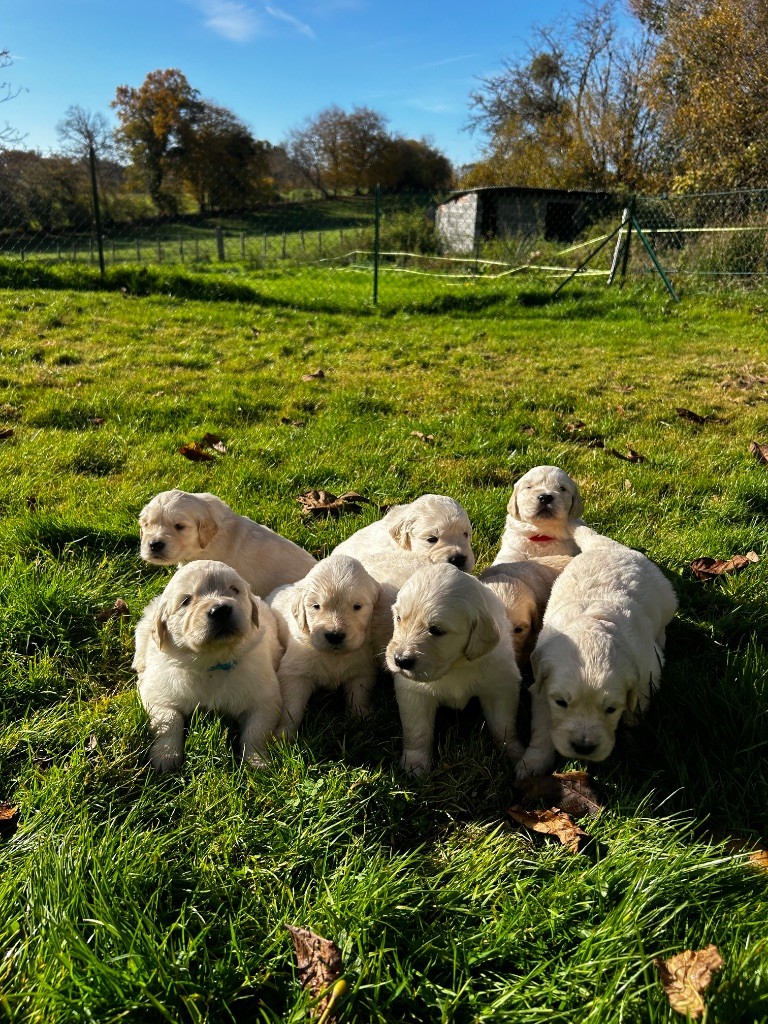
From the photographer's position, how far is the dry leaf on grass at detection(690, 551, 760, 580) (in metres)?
3.86

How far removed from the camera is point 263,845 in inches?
85.7

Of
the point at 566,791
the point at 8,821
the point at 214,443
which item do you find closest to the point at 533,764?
the point at 566,791

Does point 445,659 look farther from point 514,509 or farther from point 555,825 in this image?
point 514,509

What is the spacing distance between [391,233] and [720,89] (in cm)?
1016

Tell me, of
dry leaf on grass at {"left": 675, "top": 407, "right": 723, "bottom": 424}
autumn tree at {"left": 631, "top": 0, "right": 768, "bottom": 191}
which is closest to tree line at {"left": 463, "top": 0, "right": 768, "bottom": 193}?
autumn tree at {"left": 631, "top": 0, "right": 768, "bottom": 191}

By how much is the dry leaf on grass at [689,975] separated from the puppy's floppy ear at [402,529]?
7.26 feet

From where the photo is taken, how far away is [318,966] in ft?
5.85

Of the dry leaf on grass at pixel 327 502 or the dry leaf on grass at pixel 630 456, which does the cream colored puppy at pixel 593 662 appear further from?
the dry leaf on grass at pixel 630 456

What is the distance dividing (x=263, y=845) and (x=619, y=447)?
15.7 feet

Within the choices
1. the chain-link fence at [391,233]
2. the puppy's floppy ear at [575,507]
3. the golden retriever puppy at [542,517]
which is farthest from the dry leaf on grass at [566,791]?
A: the chain-link fence at [391,233]

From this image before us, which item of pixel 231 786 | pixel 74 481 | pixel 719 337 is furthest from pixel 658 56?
pixel 231 786

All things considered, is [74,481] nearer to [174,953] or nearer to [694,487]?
[174,953]

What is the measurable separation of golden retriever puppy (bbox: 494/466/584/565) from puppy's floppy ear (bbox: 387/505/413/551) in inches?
24.4

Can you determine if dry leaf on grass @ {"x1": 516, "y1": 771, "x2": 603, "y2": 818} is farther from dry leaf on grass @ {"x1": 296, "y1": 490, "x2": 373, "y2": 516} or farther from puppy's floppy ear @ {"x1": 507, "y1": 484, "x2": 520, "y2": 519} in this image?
dry leaf on grass @ {"x1": 296, "y1": 490, "x2": 373, "y2": 516}
